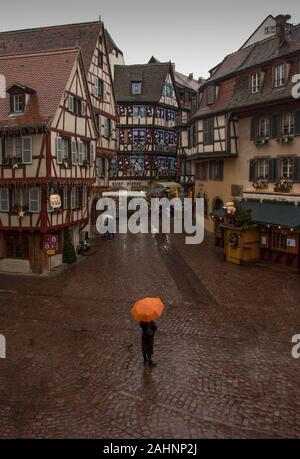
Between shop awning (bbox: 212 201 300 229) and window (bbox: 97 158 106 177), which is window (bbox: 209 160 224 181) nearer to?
shop awning (bbox: 212 201 300 229)

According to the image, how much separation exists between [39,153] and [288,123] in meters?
13.4

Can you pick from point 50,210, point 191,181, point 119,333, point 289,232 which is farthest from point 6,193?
point 191,181

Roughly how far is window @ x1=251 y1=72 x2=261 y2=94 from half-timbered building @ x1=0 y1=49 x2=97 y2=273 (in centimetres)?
1024

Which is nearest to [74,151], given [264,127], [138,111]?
[264,127]

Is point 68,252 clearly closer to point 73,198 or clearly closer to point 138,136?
point 73,198

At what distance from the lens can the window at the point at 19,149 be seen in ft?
61.1

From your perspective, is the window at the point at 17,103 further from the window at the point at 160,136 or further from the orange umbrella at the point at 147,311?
the window at the point at 160,136

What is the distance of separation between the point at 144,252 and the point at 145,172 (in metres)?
21.8

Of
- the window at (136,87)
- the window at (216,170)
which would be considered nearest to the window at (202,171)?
A: the window at (216,170)

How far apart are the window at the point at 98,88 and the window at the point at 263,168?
12.4 metres

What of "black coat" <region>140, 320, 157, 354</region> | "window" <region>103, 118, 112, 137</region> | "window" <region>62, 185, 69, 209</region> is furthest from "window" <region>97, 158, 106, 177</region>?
"black coat" <region>140, 320, 157, 354</region>

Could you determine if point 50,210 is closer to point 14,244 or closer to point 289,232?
point 14,244

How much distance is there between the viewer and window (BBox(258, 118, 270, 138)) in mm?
23141

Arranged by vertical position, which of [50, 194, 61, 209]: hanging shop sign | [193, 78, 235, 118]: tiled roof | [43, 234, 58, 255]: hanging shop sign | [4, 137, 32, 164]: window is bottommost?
[43, 234, 58, 255]: hanging shop sign
